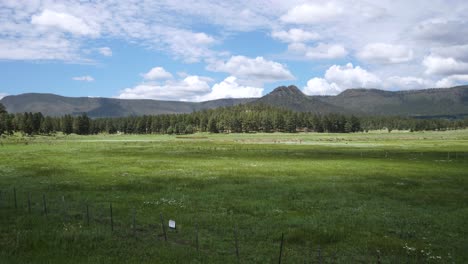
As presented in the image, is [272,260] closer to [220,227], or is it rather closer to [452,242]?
[220,227]

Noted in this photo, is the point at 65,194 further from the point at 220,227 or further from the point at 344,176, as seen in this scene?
the point at 344,176

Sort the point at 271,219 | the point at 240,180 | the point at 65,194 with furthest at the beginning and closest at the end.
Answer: the point at 240,180 → the point at 65,194 → the point at 271,219

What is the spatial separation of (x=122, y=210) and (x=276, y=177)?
2182cm

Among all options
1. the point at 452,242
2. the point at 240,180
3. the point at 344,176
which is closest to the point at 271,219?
the point at 452,242

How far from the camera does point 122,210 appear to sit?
27359mm

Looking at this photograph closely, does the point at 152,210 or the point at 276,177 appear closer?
the point at 152,210

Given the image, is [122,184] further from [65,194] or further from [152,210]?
[152,210]

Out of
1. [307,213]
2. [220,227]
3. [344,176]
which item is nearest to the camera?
[220,227]

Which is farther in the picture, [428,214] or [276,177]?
[276,177]

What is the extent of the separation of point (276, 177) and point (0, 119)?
527 ft

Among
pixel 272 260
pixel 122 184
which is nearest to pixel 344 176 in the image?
pixel 122 184

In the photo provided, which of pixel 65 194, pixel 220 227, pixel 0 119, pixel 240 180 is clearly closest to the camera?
pixel 220 227

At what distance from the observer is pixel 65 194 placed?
3334cm

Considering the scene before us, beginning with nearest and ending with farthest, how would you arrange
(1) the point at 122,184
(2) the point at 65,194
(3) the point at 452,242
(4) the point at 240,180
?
(3) the point at 452,242, (2) the point at 65,194, (1) the point at 122,184, (4) the point at 240,180
